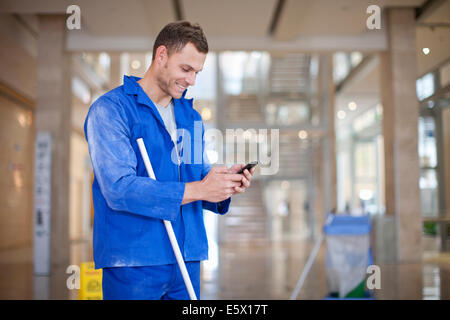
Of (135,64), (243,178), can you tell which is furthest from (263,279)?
(243,178)

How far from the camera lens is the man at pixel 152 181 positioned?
1062 millimetres

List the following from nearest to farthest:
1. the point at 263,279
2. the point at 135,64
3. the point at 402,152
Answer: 1. the point at 135,64
2. the point at 263,279
3. the point at 402,152

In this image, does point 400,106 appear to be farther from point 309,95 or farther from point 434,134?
point 309,95

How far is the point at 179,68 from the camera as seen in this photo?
1.18m

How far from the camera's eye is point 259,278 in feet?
21.9

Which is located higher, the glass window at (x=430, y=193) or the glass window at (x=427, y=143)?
the glass window at (x=427, y=143)

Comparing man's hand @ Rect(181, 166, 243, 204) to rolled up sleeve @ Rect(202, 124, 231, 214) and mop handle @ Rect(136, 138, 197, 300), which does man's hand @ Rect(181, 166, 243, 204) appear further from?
rolled up sleeve @ Rect(202, 124, 231, 214)

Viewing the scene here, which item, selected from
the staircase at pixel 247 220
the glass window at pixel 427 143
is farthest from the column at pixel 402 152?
the staircase at pixel 247 220

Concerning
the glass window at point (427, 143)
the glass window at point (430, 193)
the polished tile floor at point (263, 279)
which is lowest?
the polished tile floor at point (263, 279)

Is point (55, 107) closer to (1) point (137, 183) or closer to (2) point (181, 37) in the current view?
(2) point (181, 37)

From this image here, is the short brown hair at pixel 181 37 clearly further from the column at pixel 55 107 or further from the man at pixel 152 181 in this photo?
the column at pixel 55 107

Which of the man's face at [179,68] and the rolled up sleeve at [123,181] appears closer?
the rolled up sleeve at [123,181]

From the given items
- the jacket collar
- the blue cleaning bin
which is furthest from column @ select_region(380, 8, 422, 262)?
the jacket collar

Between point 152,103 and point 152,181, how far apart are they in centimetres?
25
